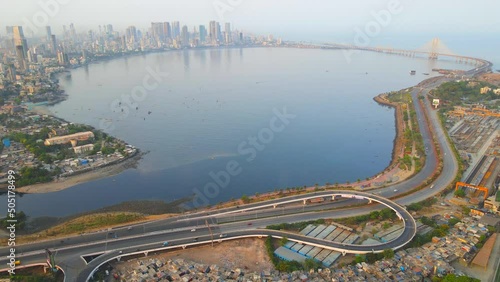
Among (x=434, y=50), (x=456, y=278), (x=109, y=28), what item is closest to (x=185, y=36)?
(x=109, y=28)

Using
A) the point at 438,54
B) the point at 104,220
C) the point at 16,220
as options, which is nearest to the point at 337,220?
the point at 104,220

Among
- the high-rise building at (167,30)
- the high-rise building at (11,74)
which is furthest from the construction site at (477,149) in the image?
the high-rise building at (167,30)

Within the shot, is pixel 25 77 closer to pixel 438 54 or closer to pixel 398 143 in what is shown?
pixel 398 143

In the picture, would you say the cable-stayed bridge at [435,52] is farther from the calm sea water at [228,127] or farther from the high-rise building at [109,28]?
the high-rise building at [109,28]

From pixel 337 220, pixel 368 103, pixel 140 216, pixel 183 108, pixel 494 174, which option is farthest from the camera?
pixel 368 103

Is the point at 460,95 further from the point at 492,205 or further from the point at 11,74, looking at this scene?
the point at 11,74

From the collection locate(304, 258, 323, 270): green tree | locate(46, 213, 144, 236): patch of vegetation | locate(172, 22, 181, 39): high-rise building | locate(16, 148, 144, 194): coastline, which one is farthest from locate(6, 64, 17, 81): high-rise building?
locate(172, 22, 181, 39): high-rise building
